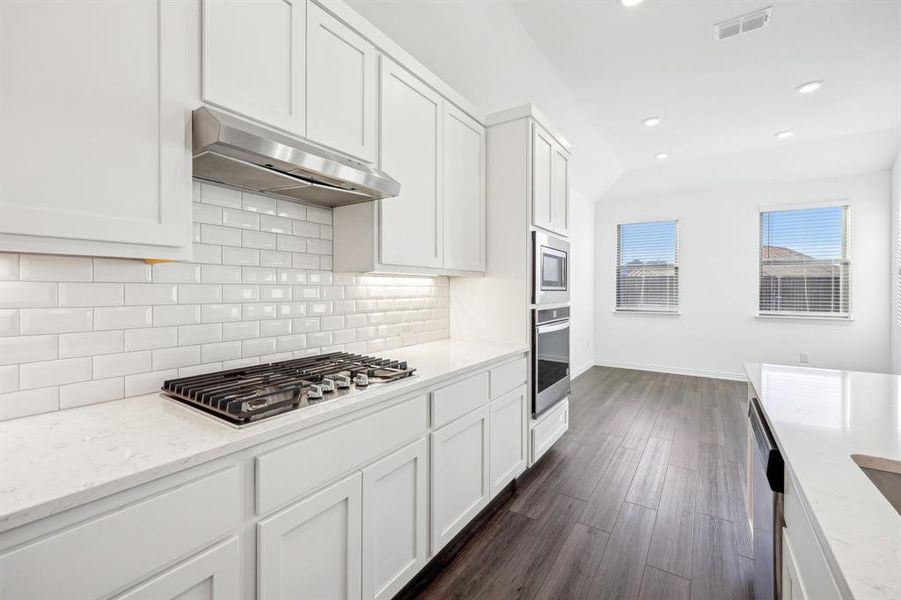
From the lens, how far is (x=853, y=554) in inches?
23.4

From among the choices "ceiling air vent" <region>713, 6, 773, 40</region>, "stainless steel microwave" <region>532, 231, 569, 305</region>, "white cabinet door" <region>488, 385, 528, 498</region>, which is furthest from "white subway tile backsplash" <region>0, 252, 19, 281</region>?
"ceiling air vent" <region>713, 6, 773, 40</region>

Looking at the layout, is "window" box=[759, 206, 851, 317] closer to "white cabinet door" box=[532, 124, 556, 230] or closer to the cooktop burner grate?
"white cabinet door" box=[532, 124, 556, 230]

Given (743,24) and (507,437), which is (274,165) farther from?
(743,24)

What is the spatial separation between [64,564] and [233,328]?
994 millimetres

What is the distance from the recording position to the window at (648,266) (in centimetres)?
588

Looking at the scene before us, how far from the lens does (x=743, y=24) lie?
101 inches

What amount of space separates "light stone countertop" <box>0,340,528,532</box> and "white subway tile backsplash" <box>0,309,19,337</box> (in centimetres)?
25

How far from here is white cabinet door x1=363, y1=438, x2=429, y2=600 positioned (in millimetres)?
→ 1427

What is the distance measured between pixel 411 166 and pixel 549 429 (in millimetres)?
2150

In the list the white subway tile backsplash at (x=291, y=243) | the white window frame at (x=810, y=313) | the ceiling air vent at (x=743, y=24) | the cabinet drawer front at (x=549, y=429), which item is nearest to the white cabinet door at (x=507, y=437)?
the cabinet drawer front at (x=549, y=429)

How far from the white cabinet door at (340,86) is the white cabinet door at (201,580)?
141 cm

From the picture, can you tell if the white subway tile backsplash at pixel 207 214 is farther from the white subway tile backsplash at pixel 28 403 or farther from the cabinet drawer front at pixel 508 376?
the cabinet drawer front at pixel 508 376

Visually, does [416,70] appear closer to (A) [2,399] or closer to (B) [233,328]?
(B) [233,328]

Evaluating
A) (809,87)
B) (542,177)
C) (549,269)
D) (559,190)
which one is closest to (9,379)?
(549,269)
